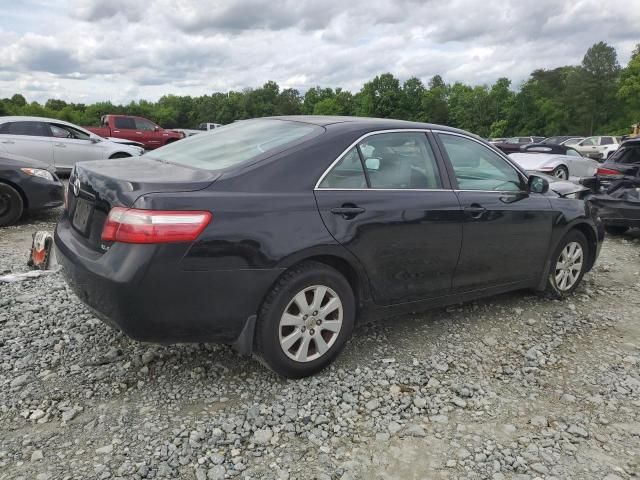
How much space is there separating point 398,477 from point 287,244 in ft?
4.28

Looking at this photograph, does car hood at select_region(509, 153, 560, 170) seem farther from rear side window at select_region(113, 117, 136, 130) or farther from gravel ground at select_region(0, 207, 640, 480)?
rear side window at select_region(113, 117, 136, 130)

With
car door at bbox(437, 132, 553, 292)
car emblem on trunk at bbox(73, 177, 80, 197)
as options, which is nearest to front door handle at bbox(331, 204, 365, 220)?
car door at bbox(437, 132, 553, 292)

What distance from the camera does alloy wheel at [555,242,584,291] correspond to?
16.3ft

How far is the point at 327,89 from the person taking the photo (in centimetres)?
9938

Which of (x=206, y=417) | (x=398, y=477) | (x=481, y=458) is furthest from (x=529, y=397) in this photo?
(x=206, y=417)

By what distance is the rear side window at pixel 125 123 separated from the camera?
75.6ft

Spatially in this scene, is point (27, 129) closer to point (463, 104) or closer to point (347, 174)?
point (347, 174)

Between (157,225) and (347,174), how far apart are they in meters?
1.24

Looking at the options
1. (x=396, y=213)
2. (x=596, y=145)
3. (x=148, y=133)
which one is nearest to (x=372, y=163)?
(x=396, y=213)

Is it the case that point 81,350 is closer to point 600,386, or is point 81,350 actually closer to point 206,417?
point 206,417

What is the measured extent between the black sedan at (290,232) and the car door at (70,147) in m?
8.87

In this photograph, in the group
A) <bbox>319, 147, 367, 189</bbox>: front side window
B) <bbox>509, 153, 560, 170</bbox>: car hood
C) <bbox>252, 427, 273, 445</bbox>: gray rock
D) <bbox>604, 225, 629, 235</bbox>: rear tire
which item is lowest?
<bbox>604, 225, 629, 235</bbox>: rear tire

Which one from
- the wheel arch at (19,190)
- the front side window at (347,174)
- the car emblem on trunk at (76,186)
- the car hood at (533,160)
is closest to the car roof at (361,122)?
the front side window at (347,174)

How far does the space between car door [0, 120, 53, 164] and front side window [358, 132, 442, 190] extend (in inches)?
393
